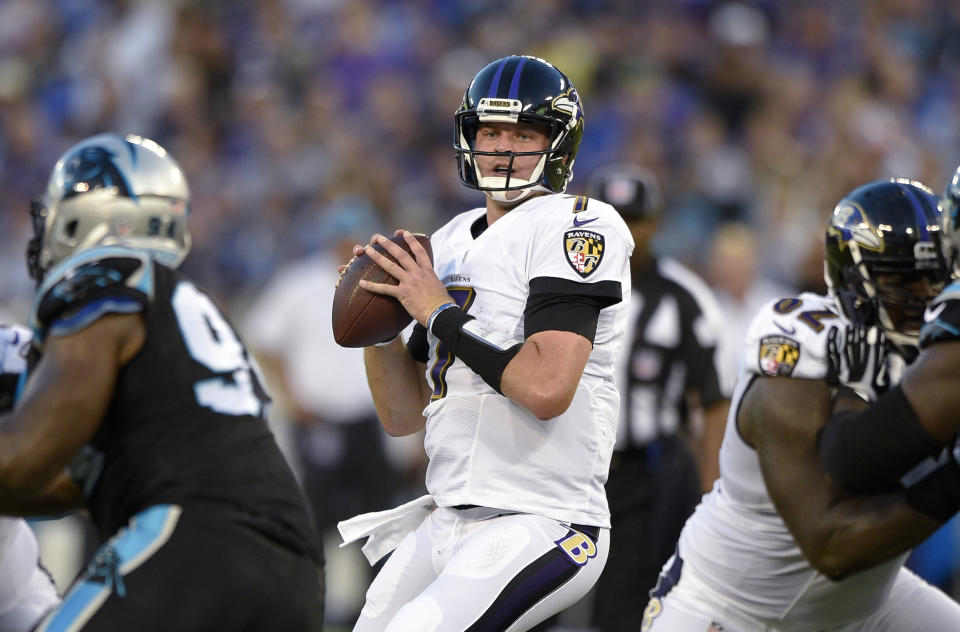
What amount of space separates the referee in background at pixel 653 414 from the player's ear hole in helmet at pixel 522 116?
7.02 ft

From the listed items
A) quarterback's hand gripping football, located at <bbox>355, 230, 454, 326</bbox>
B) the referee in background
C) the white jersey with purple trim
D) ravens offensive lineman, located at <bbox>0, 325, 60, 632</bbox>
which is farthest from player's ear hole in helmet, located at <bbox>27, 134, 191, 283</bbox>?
the referee in background

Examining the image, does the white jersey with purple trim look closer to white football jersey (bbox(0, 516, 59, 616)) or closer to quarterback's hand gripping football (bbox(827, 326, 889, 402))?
quarterback's hand gripping football (bbox(827, 326, 889, 402))

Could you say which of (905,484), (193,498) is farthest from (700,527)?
(193,498)

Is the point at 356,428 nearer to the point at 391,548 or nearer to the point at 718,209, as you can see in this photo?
the point at 718,209

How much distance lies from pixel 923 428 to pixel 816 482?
402mm

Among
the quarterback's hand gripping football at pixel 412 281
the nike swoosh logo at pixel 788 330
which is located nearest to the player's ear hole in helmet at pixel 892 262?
the nike swoosh logo at pixel 788 330

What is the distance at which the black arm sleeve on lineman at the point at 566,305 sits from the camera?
3285 millimetres

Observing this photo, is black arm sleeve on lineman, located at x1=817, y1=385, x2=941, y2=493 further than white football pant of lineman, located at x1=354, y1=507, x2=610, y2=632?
No

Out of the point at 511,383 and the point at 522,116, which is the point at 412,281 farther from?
the point at 522,116

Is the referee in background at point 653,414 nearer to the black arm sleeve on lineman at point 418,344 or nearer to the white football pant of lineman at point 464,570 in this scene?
the black arm sleeve on lineman at point 418,344

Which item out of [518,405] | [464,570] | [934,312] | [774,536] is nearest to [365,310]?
[518,405]

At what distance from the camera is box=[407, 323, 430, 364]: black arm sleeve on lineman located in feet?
12.6

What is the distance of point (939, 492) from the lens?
2.95 m

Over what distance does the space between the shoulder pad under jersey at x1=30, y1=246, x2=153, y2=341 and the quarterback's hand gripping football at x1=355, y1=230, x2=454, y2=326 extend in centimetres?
69
